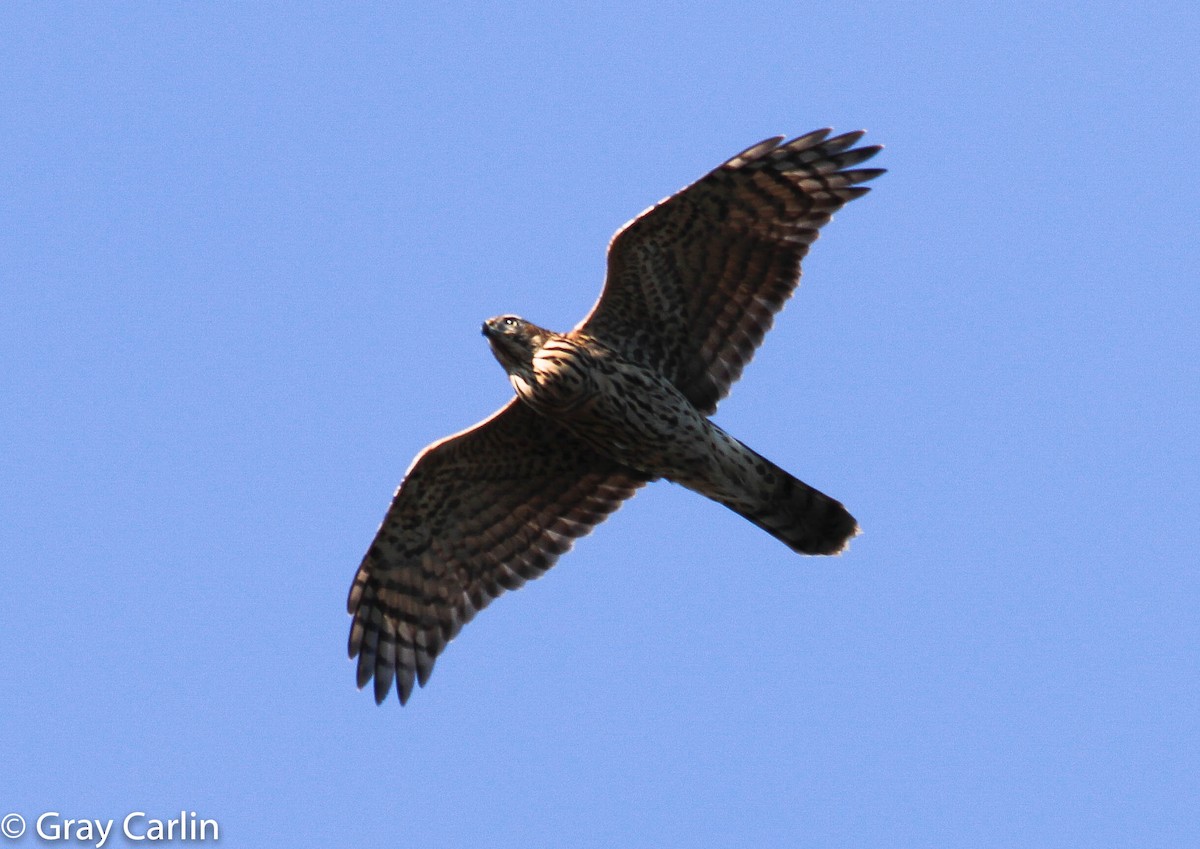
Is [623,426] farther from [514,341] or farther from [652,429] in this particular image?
[514,341]

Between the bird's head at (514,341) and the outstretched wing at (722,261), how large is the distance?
520 millimetres

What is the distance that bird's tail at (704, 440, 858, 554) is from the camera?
482 inches

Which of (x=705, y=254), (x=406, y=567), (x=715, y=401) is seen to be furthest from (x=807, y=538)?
(x=406, y=567)

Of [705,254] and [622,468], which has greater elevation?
[705,254]

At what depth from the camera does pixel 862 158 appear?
40.1ft

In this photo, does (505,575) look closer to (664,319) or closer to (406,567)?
(406,567)

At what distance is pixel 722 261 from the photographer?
12.3m

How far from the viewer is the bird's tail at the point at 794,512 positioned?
40.2 ft

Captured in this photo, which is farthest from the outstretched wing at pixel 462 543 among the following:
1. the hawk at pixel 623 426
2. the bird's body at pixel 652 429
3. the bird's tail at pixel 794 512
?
the bird's tail at pixel 794 512

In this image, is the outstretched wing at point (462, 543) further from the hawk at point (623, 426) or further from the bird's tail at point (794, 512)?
the bird's tail at point (794, 512)

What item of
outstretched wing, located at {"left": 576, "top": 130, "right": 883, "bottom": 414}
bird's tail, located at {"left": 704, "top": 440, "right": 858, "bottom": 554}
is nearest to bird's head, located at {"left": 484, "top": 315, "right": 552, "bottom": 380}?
outstretched wing, located at {"left": 576, "top": 130, "right": 883, "bottom": 414}

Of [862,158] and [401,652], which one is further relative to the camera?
[401,652]

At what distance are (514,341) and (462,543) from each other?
215 centimetres

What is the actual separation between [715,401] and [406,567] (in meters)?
2.83
